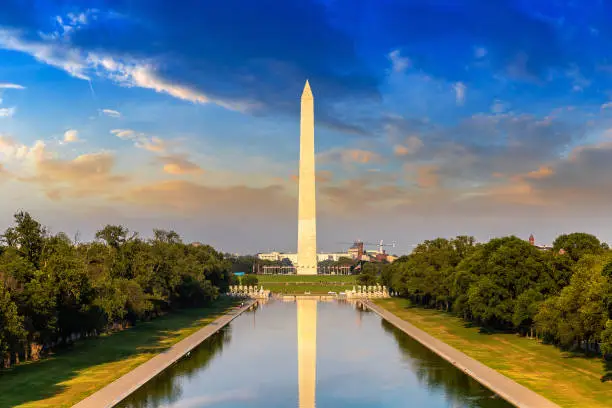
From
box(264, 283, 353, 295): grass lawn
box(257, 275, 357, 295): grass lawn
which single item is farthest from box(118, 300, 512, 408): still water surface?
box(257, 275, 357, 295): grass lawn

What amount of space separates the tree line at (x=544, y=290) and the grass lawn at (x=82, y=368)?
24260 millimetres

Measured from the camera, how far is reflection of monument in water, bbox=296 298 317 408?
104ft

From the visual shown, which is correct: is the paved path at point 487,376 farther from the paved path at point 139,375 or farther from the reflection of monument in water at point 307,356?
the paved path at point 139,375

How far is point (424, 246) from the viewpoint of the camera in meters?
100

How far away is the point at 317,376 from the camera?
3669 centimetres

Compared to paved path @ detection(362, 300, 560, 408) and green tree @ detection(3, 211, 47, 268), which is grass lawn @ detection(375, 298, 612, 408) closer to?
paved path @ detection(362, 300, 560, 408)

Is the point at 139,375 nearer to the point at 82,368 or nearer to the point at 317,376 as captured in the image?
the point at 82,368

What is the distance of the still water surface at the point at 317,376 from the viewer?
3002cm

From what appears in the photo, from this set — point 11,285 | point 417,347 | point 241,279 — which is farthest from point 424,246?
point 11,285

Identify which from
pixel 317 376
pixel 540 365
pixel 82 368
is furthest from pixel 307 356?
pixel 540 365

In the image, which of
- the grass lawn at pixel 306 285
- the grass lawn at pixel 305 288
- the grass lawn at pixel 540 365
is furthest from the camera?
the grass lawn at pixel 306 285

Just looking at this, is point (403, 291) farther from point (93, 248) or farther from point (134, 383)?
point (134, 383)

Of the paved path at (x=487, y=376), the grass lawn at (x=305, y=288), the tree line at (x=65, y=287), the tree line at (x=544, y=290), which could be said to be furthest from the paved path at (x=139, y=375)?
the grass lawn at (x=305, y=288)

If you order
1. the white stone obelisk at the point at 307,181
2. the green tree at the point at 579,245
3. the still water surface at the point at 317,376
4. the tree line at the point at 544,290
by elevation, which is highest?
the white stone obelisk at the point at 307,181
